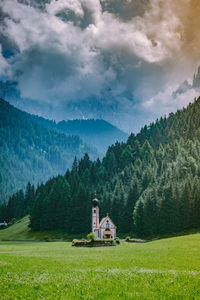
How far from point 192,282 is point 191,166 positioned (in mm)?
99982

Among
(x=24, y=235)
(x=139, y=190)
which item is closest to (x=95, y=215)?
(x=139, y=190)

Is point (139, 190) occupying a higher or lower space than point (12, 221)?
higher

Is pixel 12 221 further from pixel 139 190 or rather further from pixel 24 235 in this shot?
pixel 139 190

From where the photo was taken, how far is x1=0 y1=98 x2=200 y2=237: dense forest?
86.4 metres

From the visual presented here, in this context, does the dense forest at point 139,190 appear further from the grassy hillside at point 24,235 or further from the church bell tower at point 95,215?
the church bell tower at point 95,215

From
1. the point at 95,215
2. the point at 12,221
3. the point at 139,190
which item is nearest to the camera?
the point at 95,215

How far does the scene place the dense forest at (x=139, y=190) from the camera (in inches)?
3403

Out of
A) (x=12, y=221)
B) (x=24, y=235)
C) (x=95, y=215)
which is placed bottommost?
(x=24, y=235)

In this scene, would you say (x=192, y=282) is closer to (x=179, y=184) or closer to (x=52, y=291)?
(x=52, y=291)

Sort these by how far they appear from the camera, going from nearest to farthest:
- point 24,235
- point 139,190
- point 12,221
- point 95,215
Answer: point 95,215 → point 139,190 → point 24,235 → point 12,221

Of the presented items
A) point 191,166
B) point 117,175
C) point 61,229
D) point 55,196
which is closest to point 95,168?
point 117,175

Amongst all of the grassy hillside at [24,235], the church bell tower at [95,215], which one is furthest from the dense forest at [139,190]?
the church bell tower at [95,215]

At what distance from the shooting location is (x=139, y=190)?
4373 inches

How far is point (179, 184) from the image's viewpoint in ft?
294
